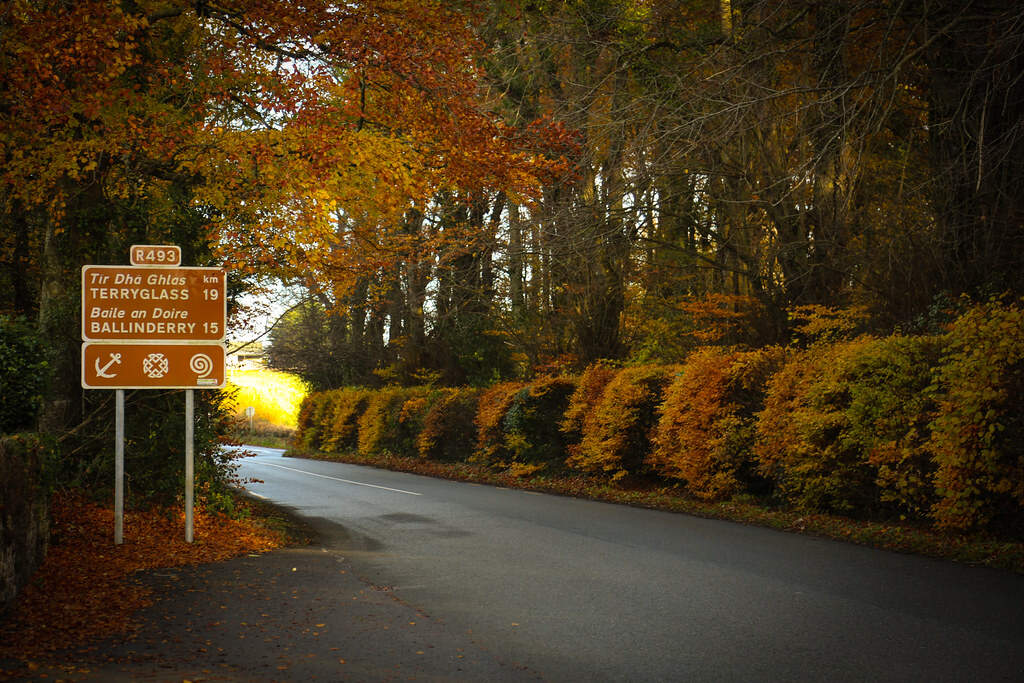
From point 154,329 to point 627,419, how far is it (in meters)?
10.3

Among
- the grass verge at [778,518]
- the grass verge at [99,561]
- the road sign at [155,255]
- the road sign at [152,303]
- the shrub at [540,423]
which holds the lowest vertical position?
the grass verge at [778,518]

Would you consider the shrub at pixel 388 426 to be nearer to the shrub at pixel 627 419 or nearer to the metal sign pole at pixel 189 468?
the shrub at pixel 627 419

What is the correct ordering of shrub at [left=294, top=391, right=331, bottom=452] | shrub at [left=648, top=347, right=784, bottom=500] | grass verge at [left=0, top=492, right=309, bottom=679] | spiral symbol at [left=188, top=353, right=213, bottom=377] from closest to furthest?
grass verge at [left=0, top=492, right=309, bottom=679] → spiral symbol at [left=188, top=353, right=213, bottom=377] → shrub at [left=648, top=347, right=784, bottom=500] → shrub at [left=294, top=391, right=331, bottom=452]

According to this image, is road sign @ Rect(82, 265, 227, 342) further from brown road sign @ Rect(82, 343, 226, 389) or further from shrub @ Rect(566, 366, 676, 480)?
shrub @ Rect(566, 366, 676, 480)

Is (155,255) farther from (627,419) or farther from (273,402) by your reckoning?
(273,402)

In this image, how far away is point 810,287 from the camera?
65.6ft

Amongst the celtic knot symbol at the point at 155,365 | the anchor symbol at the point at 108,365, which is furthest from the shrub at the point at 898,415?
the anchor symbol at the point at 108,365

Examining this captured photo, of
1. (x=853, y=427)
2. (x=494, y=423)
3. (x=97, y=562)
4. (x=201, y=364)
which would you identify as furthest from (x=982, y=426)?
(x=494, y=423)

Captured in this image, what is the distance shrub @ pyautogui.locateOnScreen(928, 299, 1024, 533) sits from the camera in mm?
10273

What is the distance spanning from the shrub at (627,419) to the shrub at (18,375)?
1154 cm

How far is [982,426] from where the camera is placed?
10.5 meters

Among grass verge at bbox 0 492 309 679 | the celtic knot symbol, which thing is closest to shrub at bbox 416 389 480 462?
grass verge at bbox 0 492 309 679

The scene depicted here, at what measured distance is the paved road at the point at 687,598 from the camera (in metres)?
6.36

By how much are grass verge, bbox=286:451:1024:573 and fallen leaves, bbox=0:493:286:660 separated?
677 centimetres
